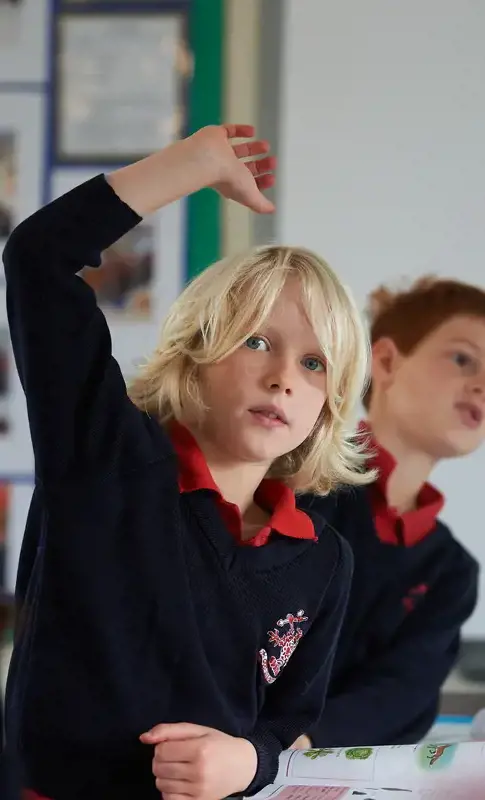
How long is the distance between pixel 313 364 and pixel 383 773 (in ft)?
1.17

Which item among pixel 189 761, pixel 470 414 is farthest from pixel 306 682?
pixel 470 414

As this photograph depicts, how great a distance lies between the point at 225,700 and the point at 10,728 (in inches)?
7.0

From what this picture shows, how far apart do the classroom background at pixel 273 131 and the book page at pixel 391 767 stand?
592 millimetres

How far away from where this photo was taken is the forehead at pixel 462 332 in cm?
116

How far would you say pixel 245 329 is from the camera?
842 millimetres

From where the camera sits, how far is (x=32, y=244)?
0.68 metres

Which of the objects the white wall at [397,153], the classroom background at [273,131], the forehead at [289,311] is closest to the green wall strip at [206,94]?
the classroom background at [273,131]

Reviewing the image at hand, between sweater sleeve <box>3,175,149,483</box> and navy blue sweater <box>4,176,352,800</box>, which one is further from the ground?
sweater sleeve <box>3,175,149,483</box>

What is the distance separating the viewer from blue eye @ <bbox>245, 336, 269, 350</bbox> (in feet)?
2.80

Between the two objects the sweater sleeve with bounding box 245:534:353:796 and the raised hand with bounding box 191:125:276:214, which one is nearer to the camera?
the raised hand with bounding box 191:125:276:214

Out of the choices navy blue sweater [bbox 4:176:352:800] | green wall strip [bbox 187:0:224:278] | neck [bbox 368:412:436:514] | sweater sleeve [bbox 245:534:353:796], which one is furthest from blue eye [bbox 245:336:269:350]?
green wall strip [bbox 187:0:224:278]

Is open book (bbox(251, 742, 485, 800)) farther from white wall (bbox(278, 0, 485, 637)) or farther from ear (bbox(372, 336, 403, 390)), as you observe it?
white wall (bbox(278, 0, 485, 637))

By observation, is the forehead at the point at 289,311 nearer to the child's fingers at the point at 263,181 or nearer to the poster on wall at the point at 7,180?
the child's fingers at the point at 263,181

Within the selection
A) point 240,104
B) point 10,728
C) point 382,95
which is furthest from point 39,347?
point 240,104
